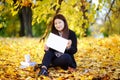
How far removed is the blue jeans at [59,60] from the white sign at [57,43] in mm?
134

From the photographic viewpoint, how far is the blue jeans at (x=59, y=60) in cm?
734

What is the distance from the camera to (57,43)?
7414 millimetres

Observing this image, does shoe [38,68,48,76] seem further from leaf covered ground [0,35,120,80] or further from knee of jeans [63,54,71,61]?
knee of jeans [63,54,71,61]

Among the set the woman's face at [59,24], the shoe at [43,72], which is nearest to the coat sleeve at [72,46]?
the woman's face at [59,24]

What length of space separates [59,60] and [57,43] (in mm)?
355

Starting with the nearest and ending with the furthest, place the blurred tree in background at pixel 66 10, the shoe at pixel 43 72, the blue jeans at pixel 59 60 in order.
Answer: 1. the shoe at pixel 43 72
2. the blue jeans at pixel 59 60
3. the blurred tree in background at pixel 66 10

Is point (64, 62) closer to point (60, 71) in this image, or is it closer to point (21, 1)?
point (60, 71)

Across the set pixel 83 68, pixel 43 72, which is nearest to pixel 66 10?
pixel 83 68

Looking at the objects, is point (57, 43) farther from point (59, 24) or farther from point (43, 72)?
point (43, 72)

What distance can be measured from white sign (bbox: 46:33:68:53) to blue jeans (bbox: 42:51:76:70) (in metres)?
0.13

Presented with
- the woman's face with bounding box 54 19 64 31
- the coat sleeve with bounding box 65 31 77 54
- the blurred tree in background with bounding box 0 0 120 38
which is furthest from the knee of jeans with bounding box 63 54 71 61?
the blurred tree in background with bounding box 0 0 120 38

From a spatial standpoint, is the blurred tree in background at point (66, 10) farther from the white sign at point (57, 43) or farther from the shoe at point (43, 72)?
the shoe at point (43, 72)

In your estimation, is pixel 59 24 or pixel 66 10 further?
pixel 66 10

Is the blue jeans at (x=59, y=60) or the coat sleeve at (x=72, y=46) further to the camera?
the coat sleeve at (x=72, y=46)
